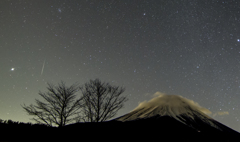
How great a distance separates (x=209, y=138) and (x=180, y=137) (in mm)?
1677

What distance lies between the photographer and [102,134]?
259 inches

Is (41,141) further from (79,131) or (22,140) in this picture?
(79,131)

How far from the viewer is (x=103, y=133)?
6.65 m

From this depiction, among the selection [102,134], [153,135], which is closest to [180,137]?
[153,135]

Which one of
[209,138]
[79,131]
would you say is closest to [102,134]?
[79,131]

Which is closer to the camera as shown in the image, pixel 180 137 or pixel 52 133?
pixel 52 133

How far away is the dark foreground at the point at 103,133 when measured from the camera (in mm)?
5516

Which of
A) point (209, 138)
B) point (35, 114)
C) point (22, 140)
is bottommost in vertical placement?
point (209, 138)

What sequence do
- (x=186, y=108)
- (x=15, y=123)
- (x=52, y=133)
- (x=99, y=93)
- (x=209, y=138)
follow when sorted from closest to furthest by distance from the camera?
(x=15, y=123), (x=52, y=133), (x=209, y=138), (x=186, y=108), (x=99, y=93)

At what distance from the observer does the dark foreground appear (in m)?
5.52

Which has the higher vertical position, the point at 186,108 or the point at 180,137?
the point at 186,108

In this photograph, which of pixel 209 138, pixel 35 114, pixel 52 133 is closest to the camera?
pixel 52 133

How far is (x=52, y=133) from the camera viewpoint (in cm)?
612

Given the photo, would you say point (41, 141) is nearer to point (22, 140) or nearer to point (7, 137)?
point (22, 140)
